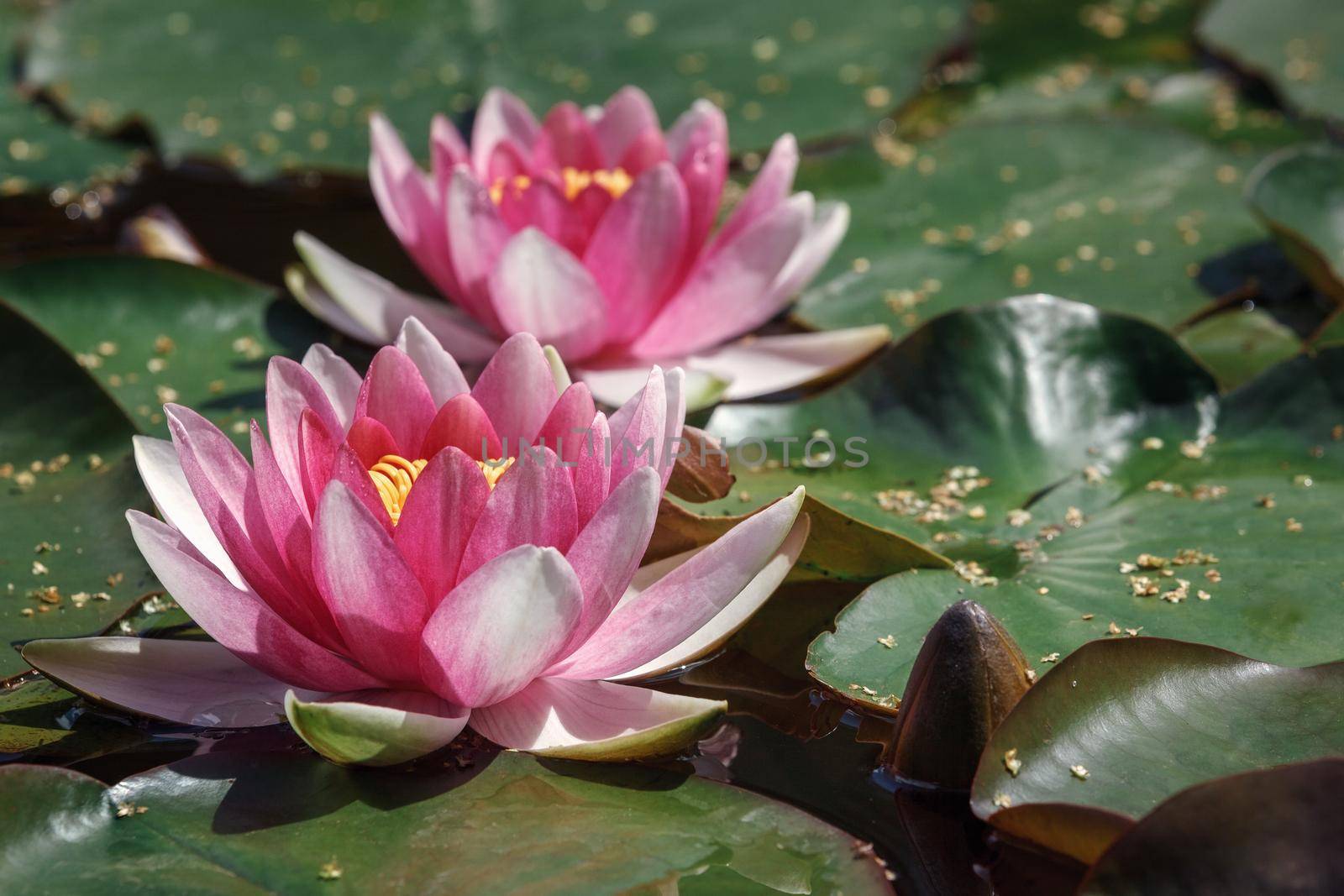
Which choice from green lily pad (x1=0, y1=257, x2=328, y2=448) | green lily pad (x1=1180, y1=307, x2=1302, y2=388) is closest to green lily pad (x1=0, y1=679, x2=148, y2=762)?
green lily pad (x1=0, y1=257, x2=328, y2=448)

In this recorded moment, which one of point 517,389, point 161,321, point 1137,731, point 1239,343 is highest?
point 517,389

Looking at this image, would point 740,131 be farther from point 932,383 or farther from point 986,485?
point 986,485

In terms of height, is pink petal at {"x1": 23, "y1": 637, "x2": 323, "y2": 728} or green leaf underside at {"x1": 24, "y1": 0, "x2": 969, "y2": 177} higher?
green leaf underside at {"x1": 24, "y1": 0, "x2": 969, "y2": 177}

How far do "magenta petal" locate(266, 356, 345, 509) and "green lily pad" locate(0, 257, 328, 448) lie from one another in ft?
2.51

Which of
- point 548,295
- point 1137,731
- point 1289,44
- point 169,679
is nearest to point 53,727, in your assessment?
point 169,679

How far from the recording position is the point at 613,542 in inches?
49.6

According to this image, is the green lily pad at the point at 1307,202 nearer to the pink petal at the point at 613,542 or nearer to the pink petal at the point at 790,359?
the pink petal at the point at 790,359

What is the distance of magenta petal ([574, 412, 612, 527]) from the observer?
1.31 metres

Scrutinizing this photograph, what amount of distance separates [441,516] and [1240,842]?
31.9 inches

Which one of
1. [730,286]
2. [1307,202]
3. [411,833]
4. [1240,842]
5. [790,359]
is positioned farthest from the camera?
[1307,202]

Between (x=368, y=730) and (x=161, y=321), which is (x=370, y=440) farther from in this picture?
(x=161, y=321)

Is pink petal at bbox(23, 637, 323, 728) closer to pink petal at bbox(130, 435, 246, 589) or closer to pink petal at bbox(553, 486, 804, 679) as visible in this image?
pink petal at bbox(130, 435, 246, 589)

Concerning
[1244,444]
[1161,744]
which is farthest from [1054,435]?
[1161,744]

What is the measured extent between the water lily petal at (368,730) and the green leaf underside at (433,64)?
2.02 metres
